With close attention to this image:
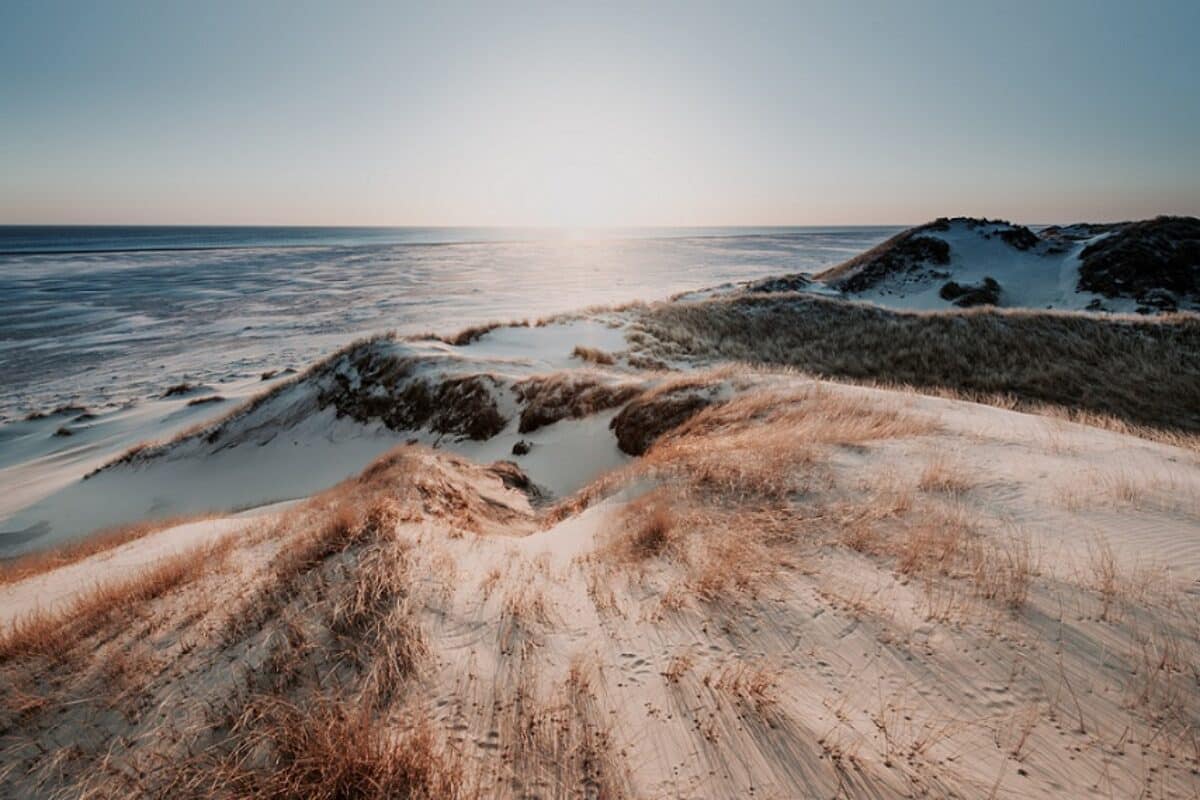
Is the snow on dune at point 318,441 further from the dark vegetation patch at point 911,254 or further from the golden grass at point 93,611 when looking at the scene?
the dark vegetation patch at point 911,254

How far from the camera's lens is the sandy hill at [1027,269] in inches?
1411

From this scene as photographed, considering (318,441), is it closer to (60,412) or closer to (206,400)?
(206,400)

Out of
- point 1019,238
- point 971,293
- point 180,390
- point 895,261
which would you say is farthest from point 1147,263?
point 180,390

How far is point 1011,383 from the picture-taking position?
52.6ft

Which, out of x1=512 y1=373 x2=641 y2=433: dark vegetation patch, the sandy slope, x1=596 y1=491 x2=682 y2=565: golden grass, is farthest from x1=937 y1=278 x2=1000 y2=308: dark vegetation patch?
x1=596 y1=491 x2=682 y2=565: golden grass

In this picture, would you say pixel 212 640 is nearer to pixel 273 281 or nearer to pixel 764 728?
pixel 764 728

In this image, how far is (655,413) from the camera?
33.9 ft

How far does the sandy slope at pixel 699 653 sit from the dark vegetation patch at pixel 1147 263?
43.8m

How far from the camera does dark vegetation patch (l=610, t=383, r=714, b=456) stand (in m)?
9.91

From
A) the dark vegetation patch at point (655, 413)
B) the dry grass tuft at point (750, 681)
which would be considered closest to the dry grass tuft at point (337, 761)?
the dry grass tuft at point (750, 681)

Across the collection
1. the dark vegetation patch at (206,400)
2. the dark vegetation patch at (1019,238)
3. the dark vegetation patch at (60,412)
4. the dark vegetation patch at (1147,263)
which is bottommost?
the dark vegetation patch at (60,412)

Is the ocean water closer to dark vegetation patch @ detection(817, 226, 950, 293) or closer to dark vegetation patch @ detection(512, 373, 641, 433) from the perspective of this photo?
dark vegetation patch @ detection(817, 226, 950, 293)

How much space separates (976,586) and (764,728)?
1.96 m

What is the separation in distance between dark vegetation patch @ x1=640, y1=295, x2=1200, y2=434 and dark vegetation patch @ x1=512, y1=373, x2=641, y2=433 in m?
7.14
